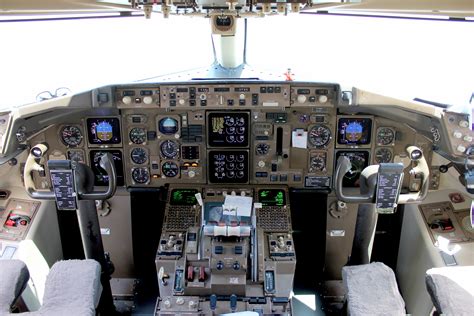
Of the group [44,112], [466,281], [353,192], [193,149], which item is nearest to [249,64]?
[193,149]

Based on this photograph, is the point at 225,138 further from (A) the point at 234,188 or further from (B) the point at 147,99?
(B) the point at 147,99

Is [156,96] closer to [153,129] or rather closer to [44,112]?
[153,129]

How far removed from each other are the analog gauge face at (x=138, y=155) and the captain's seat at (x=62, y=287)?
1466 millimetres

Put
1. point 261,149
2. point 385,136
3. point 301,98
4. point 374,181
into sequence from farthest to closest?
1. point 261,149
2. point 385,136
3. point 301,98
4. point 374,181

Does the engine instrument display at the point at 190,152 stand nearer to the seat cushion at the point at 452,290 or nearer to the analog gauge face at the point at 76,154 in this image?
the analog gauge face at the point at 76,154

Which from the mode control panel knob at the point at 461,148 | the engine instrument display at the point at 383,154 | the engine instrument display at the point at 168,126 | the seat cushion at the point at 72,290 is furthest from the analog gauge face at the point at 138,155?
the mode control panel knob at the point at 461,148

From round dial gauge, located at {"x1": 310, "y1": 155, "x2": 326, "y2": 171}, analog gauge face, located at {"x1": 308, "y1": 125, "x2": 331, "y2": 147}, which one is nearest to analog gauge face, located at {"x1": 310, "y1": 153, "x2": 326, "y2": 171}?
round dial gauge, located at {"x1": 310, "y1": 155, "x2": 326, "y2": 171}

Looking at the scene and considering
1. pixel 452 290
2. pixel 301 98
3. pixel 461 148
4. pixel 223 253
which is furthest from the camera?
pixel 301 98

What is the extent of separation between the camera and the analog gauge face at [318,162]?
14.0ft

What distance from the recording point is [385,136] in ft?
13.6

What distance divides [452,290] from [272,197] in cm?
188

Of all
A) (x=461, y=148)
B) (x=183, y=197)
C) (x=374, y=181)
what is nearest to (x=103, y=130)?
(x=183, y=197)

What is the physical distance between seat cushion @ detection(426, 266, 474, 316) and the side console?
95 cm

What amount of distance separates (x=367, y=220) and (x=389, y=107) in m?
0.96
